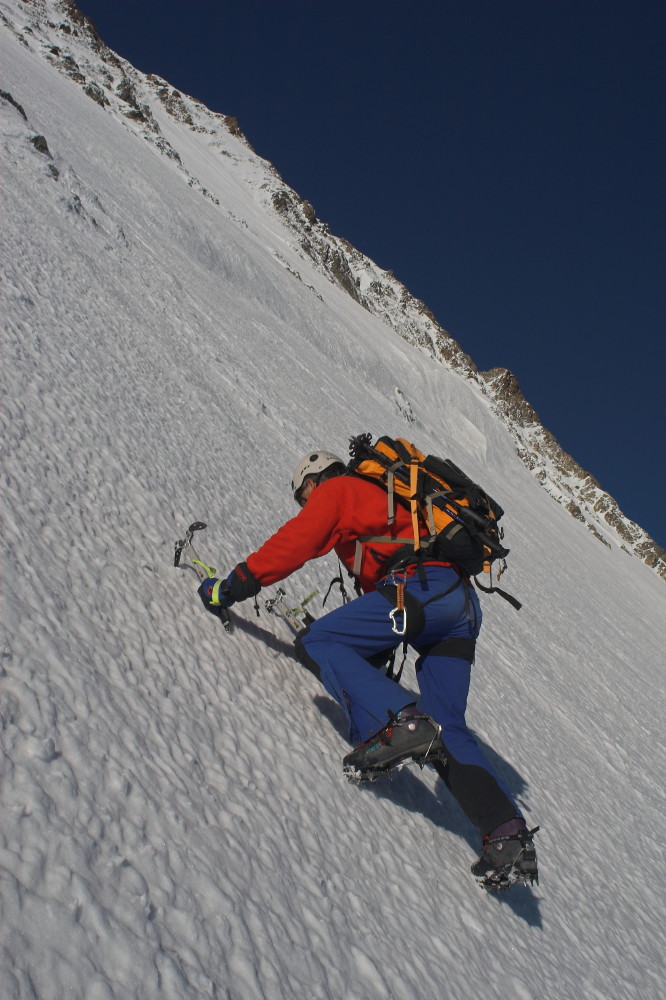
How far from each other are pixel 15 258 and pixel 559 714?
642 cm

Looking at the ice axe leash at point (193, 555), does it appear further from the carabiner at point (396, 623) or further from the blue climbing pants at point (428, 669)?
the carabiner at point (396, 623)

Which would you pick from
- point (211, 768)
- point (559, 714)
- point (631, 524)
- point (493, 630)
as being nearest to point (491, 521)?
point (211, 768)

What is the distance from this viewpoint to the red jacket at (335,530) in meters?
2.83

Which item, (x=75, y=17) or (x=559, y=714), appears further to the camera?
(x=75, y=17)

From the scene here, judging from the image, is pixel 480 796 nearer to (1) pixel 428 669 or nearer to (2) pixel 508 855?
(2) pixel 508 855

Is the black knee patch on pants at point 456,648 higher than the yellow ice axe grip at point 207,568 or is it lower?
higher

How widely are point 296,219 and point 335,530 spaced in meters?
48.1

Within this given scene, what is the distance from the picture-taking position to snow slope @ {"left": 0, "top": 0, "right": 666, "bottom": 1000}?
1526 mm

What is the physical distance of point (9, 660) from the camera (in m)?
1.87

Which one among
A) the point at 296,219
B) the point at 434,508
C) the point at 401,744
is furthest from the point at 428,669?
the point at 296,219

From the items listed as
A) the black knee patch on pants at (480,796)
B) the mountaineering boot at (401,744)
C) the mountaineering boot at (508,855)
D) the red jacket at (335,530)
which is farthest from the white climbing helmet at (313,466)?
the mountaineering boot at (508,855)

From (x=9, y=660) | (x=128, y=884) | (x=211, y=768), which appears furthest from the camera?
(x=211, y=768)

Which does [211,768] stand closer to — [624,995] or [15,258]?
[624,995]

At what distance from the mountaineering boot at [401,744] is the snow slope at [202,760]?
184 mm
